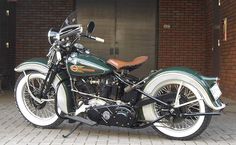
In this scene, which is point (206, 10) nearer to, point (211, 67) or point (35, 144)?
point (211, 67)

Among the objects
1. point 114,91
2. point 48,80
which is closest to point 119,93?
point 114,91

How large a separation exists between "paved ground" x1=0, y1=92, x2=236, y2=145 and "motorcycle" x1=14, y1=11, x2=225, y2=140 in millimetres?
194

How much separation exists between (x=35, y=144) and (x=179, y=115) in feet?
6.21

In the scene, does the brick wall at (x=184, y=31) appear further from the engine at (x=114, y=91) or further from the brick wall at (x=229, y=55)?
the engine at (x=114, y=91)

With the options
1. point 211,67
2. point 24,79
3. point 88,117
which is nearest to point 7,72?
point 211,67

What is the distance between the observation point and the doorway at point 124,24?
48.5ft

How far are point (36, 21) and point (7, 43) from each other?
1.06 meters

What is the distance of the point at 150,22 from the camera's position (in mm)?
14781

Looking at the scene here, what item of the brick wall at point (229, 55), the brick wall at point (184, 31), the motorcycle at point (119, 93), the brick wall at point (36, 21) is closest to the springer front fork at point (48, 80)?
the motorcycle at point (119, 93)

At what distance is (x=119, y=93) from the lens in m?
7.02

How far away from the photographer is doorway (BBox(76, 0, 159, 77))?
14.8 meters

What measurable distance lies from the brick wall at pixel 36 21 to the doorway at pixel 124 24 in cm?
63

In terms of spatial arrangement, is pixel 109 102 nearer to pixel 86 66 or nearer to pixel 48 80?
pixel 86 66

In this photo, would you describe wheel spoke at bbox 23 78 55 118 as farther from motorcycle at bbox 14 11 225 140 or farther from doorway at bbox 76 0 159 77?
doorway at bbox 76 0 159 77
